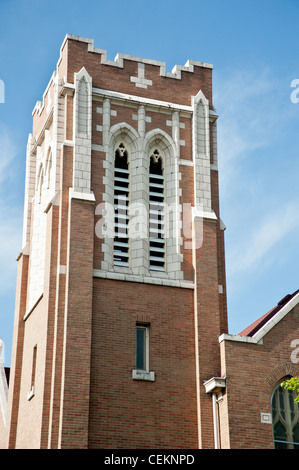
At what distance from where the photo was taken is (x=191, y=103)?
108 feet

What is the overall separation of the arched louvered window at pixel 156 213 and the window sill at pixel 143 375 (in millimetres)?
3665

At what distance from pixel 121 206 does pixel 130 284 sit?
9.51 feet

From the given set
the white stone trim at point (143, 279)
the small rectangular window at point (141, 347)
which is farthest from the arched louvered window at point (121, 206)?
the small rectangular window at point (141, 347)

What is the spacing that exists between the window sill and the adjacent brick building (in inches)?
1.7

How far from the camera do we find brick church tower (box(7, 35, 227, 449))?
27.6m

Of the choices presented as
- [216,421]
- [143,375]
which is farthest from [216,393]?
[143,375]

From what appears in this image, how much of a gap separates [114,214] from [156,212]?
1562 mm

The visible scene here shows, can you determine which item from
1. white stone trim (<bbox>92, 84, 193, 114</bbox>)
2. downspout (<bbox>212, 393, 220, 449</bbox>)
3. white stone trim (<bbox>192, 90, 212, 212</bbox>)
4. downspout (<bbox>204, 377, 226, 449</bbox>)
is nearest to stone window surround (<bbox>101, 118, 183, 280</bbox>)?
white stone trim (<bbox>192, 90, 212, 212</bbox>)

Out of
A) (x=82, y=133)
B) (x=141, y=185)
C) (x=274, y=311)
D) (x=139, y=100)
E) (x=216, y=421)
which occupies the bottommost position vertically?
(x=216, y=421)

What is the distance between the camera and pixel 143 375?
92.5 ft

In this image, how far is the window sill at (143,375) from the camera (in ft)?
92.2

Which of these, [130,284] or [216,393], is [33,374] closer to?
[130,284]

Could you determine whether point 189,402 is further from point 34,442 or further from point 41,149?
point 41,149
